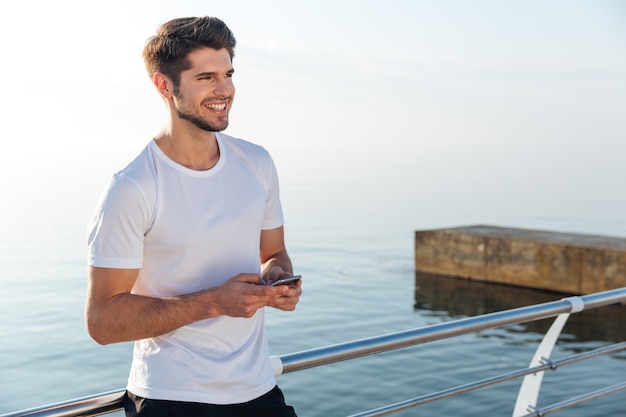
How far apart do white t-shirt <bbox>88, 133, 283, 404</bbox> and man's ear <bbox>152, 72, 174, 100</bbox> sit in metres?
0.14

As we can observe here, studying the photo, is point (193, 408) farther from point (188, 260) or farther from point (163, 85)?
point (163, 85)

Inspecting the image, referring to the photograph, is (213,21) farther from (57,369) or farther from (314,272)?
(314,272)

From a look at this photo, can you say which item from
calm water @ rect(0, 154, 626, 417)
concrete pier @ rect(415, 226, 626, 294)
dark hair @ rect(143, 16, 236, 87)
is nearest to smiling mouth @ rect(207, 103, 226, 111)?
dark hair @ rect(143, 16, 236, 87)

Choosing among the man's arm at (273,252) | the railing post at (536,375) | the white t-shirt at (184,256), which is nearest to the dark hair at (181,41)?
the white t-shirt at (184,256)

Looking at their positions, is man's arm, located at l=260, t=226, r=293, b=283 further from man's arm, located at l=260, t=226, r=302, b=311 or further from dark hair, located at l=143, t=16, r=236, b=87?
dark hair, located at l=143, t=16, r=236, b=87

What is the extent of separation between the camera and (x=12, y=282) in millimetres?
30672

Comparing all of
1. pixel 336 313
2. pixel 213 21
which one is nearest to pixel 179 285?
pixel 213 21

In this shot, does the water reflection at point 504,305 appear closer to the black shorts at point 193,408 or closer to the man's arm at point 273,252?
the man's arm at point 273,252

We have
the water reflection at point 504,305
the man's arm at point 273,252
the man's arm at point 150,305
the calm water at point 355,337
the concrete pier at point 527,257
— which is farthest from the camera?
the water reflection at point 504,305

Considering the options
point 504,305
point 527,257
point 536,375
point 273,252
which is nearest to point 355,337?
point 504,305

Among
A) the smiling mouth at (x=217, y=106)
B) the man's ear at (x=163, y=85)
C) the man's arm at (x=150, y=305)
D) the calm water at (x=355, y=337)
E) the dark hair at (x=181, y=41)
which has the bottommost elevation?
the calm water at (x=355, y=337)

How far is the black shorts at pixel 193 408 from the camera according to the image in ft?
6.85

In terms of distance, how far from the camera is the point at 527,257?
17250 mm

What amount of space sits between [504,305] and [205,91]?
52.0ft
